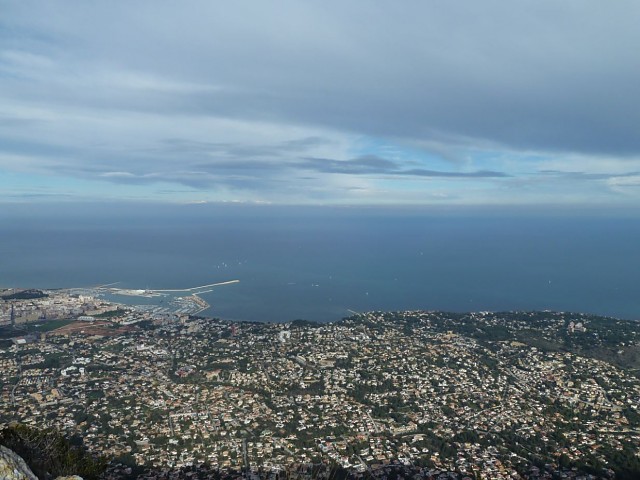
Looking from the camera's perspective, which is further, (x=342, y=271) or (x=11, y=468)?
(x=342, y=271)

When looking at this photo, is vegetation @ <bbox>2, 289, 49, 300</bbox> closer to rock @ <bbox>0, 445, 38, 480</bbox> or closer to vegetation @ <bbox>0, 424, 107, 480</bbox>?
vegetation @ <bbox>0, 424, 107, 480</bbox>

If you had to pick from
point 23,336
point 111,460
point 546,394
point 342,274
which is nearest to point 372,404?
point 546,394

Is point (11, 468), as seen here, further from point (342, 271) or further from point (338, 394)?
point (342, 271)

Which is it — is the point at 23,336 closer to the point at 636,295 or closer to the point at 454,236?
the point at 636,295

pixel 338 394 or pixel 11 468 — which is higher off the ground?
pixel 11 468

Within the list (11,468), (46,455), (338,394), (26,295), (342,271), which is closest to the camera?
(11,468)

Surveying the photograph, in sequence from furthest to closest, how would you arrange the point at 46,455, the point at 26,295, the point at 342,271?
the point at 342,271, the point at 26,295, the point at 46,455

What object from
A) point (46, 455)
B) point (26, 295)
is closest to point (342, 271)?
point (26, 295)

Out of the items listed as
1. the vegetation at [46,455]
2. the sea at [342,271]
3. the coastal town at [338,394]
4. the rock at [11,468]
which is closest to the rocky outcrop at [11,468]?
the rock at [11,468]
